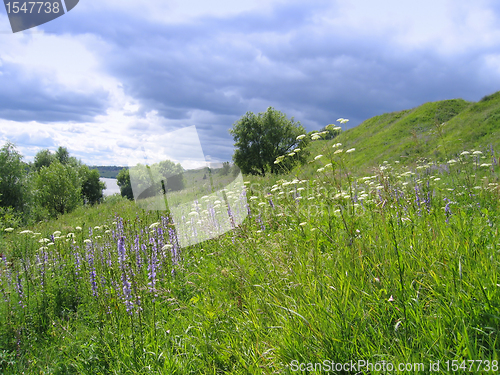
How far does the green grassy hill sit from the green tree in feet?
28.5

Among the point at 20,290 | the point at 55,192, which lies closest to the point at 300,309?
the point at 20,290

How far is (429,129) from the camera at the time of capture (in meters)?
24.7

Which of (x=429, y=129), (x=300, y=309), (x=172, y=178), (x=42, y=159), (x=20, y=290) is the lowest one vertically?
(x=20, y=290)

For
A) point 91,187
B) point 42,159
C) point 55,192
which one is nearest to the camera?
point 55,192

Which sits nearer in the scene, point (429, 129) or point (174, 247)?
point (174, 247)

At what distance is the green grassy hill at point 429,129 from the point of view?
71.1 ft

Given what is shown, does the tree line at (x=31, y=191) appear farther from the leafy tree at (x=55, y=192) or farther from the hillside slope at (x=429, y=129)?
the hillside slope at (x=429, y=129)

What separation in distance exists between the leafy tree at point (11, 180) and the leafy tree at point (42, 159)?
56.4m

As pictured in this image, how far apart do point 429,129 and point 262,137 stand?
21.1m

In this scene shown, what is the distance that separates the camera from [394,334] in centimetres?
204

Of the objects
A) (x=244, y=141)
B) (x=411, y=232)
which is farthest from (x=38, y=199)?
(x=411, y=232)

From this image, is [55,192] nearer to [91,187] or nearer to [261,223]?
[91,187]

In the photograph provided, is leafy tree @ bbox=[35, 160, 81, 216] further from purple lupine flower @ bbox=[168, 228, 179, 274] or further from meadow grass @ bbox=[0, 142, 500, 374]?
meadow grass @ bbox=[0, 142, 500, 374]

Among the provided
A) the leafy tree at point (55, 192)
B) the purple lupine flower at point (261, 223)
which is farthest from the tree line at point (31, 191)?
the purple lupine flower at point (261, 223)
